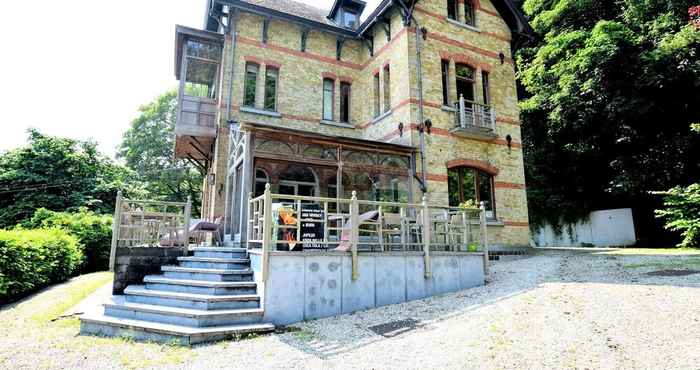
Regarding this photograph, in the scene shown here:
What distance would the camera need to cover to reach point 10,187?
20.9 meters

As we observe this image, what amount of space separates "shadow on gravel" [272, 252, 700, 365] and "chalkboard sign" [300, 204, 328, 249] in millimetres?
1322

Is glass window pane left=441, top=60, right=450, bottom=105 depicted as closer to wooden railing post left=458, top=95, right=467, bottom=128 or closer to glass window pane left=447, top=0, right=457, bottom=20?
wooden railing post left=458, top=95, right=467, bottom=128

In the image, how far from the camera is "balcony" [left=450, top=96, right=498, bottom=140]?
42.1ft

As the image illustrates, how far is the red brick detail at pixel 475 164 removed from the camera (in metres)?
13.0

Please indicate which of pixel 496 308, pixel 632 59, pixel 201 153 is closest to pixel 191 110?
pixel 201 153

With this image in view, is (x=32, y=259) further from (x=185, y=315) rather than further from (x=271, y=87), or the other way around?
(x=271, y=87)

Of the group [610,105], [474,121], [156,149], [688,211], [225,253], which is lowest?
[225,253]

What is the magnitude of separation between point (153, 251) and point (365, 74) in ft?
34.1

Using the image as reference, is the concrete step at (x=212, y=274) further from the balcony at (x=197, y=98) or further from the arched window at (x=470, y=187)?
the arched window at (x=470, y=187)

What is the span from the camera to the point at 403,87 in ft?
42.3

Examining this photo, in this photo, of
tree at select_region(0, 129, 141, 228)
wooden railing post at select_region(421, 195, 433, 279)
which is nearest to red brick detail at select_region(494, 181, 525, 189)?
wooden railing post at select_region(421, 195, 433, 279)

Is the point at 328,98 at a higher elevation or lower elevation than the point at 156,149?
lower

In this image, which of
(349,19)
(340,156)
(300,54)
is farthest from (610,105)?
(300,54)

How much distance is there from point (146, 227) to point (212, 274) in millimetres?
2194
